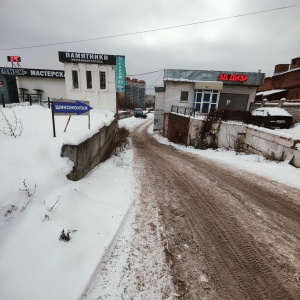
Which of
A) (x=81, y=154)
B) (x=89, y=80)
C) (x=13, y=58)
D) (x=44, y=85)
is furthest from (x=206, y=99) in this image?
(x=13, y=58)

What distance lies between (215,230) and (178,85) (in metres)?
19.2

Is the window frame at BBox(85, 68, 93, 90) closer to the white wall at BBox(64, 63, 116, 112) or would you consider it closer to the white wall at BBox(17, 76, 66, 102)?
the white wall at BBox(64, 63, 116, 112)

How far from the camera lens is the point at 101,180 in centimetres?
544

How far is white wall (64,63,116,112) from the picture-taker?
1925 centimetres

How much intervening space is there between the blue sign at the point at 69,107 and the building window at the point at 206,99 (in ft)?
55.9

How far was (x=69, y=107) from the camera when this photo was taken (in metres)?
5.38

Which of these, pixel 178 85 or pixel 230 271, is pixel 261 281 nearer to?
pixel 230 271

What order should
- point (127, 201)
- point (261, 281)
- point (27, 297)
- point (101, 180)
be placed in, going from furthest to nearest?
point (101, 180), point (127, 201), point (261, 281), point (27, 297)

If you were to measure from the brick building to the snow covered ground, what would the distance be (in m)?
25.1

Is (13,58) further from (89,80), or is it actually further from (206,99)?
(206,99)

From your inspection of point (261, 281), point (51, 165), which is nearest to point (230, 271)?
point (261, 281)

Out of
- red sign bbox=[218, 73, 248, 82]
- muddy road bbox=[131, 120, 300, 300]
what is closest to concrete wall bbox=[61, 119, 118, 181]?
muddy road bbox=[131, 120, 300, 300]

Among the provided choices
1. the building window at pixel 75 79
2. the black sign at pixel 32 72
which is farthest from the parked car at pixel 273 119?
the black sign at pixel 32 72

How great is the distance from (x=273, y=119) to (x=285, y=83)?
17344mm
